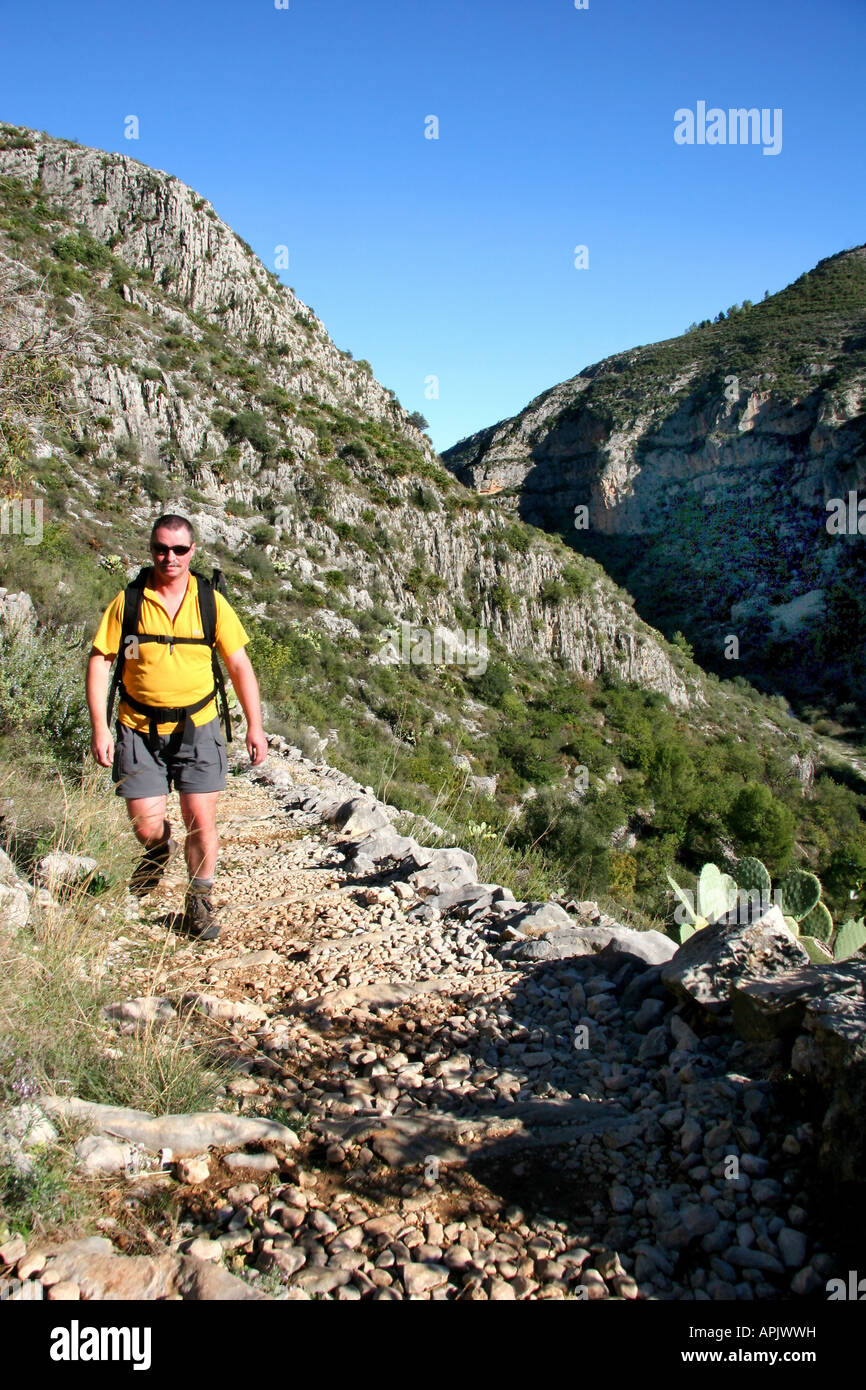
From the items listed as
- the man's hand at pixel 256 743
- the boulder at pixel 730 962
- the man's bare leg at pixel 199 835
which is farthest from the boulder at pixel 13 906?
the boulder at pixel 730 962

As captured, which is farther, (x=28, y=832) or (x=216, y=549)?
(x=216, y=549)

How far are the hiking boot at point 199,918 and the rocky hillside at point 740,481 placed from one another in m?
46.1

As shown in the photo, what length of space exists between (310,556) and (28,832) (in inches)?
965

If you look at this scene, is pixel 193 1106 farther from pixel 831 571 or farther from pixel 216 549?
pixel 831 571

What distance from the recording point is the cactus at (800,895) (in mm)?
3873

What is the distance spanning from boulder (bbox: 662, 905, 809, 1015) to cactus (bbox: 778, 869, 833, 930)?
60.6 inches

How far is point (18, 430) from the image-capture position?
16.8 feet

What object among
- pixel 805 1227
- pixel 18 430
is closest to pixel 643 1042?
pixel 805 1227

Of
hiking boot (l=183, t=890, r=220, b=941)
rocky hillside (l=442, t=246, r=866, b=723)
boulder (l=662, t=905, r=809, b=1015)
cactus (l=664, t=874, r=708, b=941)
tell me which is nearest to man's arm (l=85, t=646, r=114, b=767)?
hiking boot (l=183, t=890, r=220, b=941)

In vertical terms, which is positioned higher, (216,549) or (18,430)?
(216,549)

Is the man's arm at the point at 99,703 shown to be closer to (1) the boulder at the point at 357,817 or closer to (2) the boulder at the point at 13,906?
(2) the boulder at the point at 13,906

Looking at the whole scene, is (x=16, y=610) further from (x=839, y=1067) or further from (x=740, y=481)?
(x=740, y=481)

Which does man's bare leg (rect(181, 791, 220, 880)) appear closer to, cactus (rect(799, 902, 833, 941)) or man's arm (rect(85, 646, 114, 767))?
man's arm (rect(85, 646, 114, 767))

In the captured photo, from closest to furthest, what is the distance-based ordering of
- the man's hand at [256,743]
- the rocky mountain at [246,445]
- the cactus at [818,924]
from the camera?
1. the man's hand at [256,743]
2. the cactus at [818,924]
3. the rocky mountain at [246,445]
